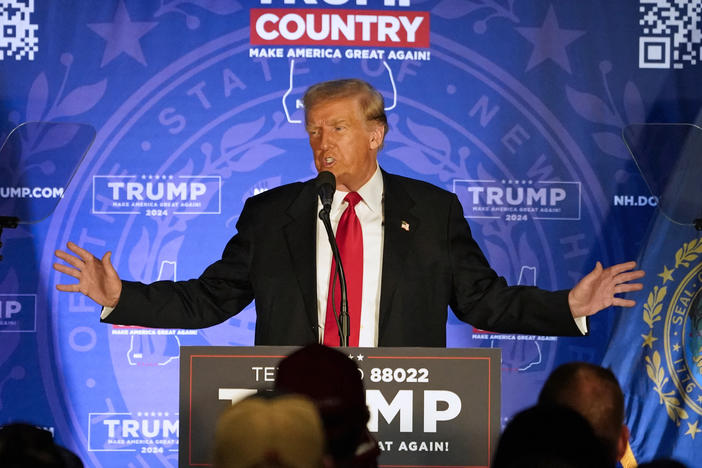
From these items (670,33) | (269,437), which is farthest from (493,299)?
(670,33)

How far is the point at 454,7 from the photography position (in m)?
5.67

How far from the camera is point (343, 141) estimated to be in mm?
4059

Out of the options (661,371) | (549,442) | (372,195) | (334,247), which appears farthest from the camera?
(661,371)

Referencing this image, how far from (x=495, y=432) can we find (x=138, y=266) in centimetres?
319

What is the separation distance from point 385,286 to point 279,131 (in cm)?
212

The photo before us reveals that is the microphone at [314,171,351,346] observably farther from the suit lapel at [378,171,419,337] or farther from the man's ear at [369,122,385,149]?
the man's ear at [369,122,385,149]

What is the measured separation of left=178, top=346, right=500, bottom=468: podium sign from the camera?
2.85m

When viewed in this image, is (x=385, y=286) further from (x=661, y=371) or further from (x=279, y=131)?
(x=661, y=371)

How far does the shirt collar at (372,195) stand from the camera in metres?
4.00

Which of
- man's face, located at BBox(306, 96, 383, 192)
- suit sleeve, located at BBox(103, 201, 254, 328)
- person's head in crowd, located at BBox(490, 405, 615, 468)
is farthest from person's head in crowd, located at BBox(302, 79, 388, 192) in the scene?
person's head in crowd, located at BBox(490, 405, 615, 468)

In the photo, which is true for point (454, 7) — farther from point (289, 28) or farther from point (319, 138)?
point (319, 138)

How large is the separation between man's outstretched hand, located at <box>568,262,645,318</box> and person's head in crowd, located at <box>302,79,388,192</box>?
106cm

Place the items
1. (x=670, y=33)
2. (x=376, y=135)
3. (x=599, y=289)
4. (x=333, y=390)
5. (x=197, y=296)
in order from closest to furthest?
(x=333, y=390)
(x=599, y=289)
(x=197, y=296)
(x=376, y=135)
(x=670, y=33)

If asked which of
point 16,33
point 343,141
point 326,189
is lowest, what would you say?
point 326,189
